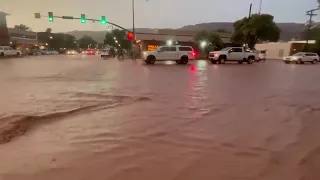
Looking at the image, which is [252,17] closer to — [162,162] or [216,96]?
[216,96]

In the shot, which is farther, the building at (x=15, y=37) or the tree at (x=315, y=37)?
the building at (x=15, y=37)

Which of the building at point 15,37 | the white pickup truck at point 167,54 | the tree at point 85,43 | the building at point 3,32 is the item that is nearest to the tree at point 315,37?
the white pickup truck at point 167,54

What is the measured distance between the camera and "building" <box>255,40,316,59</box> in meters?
60.1

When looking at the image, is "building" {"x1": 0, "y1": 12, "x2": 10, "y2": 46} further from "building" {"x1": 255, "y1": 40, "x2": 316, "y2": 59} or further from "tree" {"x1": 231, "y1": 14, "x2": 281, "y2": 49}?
"building" {"x1": 255, "y1": 40, "x2": 316, "y2": 59}

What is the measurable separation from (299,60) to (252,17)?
24.0 metres

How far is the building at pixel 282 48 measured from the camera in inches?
2365

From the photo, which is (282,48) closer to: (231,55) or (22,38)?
(231,55)

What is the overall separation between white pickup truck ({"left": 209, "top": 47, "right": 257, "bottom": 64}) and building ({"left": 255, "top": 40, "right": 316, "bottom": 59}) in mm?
30884

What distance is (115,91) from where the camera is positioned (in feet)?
34.2

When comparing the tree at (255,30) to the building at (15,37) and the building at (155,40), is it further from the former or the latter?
the building at (15,37)

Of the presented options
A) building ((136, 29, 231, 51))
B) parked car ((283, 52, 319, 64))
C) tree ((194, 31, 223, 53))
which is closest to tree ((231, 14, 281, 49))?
tree ((194, 31, 223, 53))

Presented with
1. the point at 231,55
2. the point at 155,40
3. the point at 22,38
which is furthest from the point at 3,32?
the point at 231,55

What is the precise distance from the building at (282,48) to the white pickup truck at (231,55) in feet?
101

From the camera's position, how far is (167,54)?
2975 cm
